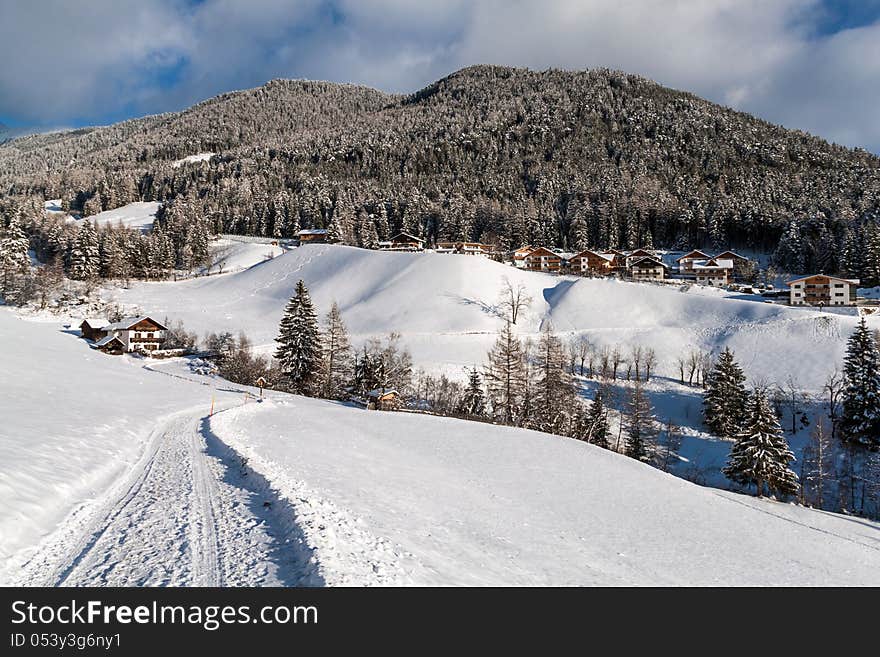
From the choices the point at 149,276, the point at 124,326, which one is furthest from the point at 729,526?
the point at 149,276

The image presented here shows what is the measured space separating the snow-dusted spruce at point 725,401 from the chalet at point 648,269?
52.1m

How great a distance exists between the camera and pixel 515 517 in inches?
529

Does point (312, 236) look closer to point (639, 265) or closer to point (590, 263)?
point (590, 263)

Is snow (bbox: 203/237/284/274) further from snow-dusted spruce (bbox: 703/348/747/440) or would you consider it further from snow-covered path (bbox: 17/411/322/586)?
snow-covered path (bbox: 17/411/322/586)

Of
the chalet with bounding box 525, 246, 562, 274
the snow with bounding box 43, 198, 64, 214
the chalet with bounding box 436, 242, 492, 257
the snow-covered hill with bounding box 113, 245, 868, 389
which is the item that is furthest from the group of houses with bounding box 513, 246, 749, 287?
the snow with bounding box 43, 198, 64, 214

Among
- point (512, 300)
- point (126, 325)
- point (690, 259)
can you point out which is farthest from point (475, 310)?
point (690, 259)

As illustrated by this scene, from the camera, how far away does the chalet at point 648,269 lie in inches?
3863

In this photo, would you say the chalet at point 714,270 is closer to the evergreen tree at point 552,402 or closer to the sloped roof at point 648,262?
the sloped roof at point 648,262

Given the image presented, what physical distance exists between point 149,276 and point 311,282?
3943 centimetres

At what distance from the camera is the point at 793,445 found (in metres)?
42.5

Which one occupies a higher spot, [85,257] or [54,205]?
[54,205]

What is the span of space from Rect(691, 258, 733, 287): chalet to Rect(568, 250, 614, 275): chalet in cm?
1774

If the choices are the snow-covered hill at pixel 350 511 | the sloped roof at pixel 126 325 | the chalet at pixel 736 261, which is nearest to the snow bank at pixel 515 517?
the snow-covered hill at pixel 350 511

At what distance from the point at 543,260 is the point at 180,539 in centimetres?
10413
